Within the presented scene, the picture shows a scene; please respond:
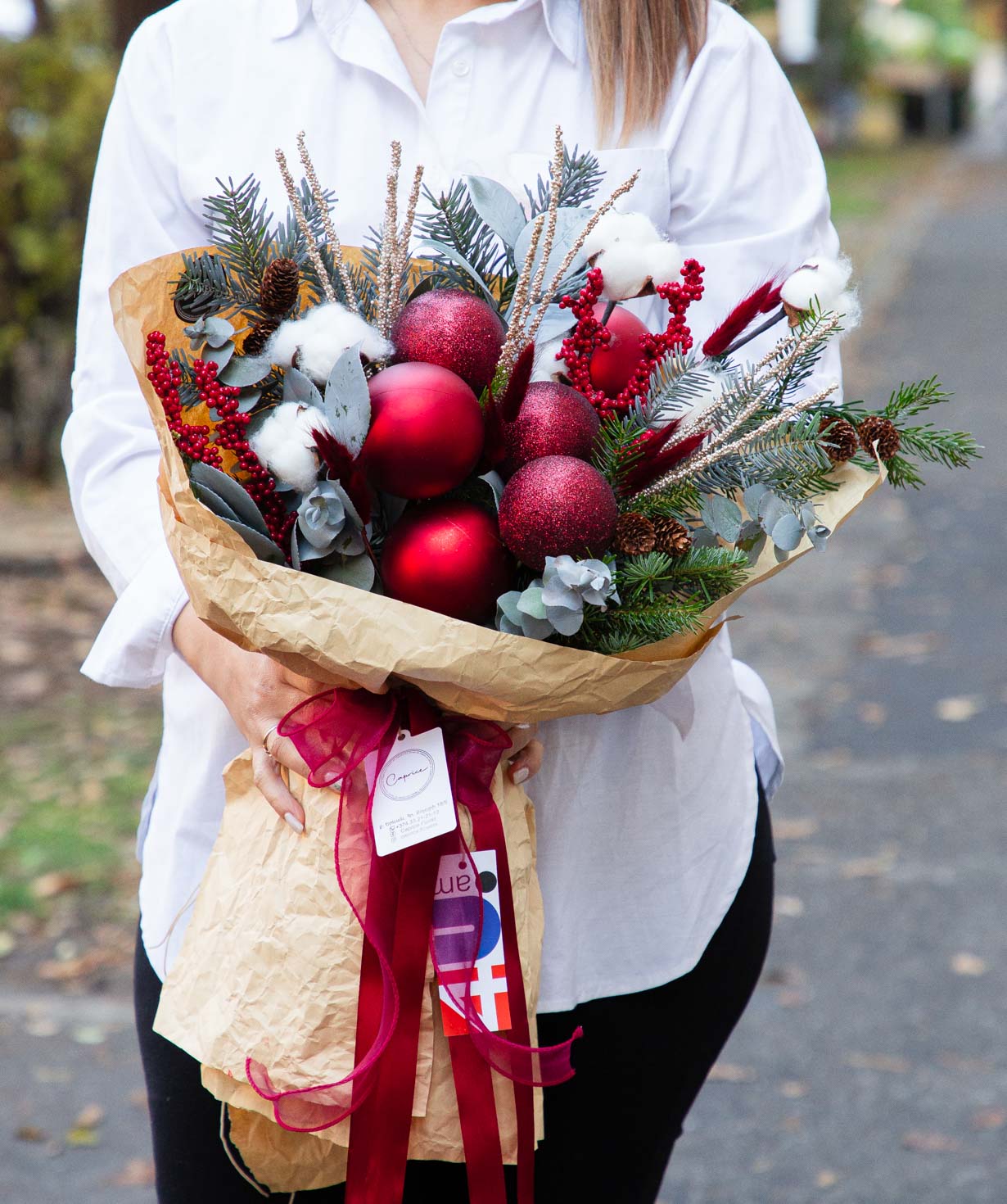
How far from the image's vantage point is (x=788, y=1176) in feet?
9.43

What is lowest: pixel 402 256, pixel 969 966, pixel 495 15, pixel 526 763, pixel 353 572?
pixel 969 966

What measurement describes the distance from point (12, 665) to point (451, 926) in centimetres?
426

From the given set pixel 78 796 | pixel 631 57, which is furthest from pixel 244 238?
pixel 78 796

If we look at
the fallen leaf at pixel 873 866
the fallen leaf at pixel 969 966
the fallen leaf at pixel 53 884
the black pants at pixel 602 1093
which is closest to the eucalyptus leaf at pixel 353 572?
the black pants at pixel 602 1093

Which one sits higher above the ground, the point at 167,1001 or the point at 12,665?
the point at 167,1001

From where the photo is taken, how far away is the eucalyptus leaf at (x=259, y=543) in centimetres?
111

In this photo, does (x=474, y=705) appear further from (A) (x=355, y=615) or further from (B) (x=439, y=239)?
(B) (x=439, y=239)

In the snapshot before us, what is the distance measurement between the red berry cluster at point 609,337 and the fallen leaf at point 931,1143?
2269 millimetres

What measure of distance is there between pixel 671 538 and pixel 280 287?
0.38m

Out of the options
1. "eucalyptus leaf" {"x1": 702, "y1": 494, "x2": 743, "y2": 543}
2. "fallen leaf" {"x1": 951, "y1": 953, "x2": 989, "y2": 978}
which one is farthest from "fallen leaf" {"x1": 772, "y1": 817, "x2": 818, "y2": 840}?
"eucalyptus leaf" {"x1": 702, "y1": 494, "x2": 743, "y2": 543}

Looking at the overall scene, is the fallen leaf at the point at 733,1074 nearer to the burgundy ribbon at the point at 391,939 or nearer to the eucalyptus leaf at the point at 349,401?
the burgundy ribbon at the point at 391,939

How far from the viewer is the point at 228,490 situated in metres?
1.10

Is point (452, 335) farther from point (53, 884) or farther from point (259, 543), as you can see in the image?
point (53, 884)

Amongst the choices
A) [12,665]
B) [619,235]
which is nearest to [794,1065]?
[619,235]
